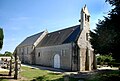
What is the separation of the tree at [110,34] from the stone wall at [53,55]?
1537 cm

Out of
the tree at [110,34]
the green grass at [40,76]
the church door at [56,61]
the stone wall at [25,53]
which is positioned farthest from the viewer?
the stone wall at [25,53]

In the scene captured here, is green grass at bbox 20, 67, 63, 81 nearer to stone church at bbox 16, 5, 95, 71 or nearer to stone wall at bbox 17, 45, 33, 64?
stone church at bbox 16, 5, 95, 71

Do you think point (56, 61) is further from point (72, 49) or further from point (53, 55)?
point (72, 49)

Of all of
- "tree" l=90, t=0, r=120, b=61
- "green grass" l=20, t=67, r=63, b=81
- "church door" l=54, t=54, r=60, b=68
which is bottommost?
"green grass" l=20, t=67, r=63, b=81

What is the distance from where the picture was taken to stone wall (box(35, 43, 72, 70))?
36.2 metres

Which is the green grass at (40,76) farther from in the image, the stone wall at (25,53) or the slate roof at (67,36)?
the stone wall at (25,53)

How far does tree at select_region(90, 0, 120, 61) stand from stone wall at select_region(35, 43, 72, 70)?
15374 mm

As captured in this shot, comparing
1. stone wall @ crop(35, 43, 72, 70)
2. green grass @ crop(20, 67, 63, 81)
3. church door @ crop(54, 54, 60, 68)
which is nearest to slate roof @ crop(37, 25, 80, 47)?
stone wall @ crop(35, 43, 72, 70)

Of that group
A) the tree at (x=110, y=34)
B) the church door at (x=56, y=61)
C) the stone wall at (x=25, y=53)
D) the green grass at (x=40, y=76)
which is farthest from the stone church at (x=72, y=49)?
the tree at (x=110, y=34)

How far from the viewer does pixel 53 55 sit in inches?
1631

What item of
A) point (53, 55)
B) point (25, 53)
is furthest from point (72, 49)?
point (25, 53)

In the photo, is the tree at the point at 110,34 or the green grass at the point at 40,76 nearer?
the tree at the point at 110,34

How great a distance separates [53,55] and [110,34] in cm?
2456

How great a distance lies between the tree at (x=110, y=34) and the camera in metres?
16.5
